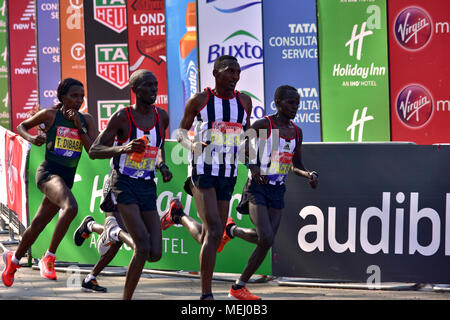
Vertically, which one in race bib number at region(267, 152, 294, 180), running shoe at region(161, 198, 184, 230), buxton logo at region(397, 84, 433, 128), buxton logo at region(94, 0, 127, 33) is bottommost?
running shoe at region(161, 198, 184, 230)

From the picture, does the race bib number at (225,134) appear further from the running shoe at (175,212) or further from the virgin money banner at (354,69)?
the virgin money banner at (354,69)

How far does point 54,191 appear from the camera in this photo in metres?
8.88

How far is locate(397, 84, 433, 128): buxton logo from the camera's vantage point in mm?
12961

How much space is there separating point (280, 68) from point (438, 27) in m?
2.37

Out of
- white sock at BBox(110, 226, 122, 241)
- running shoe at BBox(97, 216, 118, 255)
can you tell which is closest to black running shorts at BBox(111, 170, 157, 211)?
white sock at BBox(110, 226, 122, 241)

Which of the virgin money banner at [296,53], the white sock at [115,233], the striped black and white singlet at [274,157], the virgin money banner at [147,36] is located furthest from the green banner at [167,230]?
the virgin money banner at [147,36]

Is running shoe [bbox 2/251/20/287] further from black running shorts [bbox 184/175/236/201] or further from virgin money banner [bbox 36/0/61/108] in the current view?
virgin money banner [bbox 36/0/61/108]

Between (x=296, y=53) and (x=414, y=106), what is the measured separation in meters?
1.90

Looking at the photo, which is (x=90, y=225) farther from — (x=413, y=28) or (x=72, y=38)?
(x=72, y=38)

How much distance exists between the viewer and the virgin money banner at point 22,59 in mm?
24781

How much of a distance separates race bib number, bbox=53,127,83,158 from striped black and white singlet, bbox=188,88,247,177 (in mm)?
1603

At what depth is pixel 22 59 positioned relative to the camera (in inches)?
994
